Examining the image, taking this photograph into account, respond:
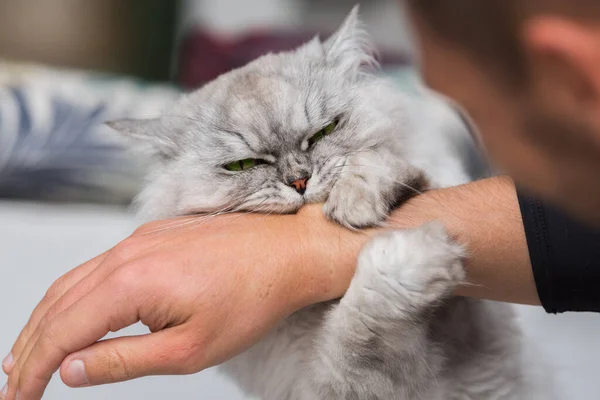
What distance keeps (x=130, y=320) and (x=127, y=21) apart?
300cm

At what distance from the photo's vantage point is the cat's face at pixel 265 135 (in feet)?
3.75

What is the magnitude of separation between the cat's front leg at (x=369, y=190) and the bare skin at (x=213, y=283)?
2 centimetres

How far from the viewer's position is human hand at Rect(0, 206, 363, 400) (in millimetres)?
879

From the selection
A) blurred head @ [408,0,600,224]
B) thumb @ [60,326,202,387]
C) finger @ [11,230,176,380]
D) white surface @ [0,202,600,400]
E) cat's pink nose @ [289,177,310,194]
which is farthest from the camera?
white surface @ [0,202,600,400]

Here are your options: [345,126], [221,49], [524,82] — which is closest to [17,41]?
[221,49]

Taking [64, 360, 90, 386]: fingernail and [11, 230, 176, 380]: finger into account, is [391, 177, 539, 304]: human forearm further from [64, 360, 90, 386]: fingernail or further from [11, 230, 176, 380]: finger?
[64, 360, 90, 386]: fingernail

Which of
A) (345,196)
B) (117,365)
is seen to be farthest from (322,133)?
(117,365)

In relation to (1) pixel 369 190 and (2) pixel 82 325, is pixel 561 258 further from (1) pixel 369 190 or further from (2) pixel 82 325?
(2) pixel 82 325

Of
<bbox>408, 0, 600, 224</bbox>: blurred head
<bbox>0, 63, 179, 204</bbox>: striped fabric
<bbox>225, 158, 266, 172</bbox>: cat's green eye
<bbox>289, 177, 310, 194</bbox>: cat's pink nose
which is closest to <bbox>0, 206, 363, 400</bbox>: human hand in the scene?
<bbox>289, 177, 310, 194</bbox>: cat's pink nose

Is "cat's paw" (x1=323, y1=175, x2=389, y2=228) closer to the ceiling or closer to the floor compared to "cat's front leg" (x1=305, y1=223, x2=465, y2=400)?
closer to the ceiling

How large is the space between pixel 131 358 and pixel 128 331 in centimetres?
15

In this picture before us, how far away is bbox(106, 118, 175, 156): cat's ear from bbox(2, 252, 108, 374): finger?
0.33m

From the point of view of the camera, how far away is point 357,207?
39.5 inches

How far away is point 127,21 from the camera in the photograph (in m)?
3.52
